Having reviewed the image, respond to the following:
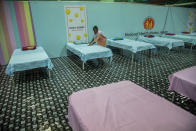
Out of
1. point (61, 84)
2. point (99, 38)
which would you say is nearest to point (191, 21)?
point (99, 38)

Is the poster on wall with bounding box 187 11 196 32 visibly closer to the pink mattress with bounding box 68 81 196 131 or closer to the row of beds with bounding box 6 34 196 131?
the row of beds with bounding box 6 34 196 131

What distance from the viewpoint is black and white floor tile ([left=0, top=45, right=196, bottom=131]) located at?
189cm

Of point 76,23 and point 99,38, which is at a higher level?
point 76,23

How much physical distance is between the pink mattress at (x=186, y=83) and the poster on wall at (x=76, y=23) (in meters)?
3.55

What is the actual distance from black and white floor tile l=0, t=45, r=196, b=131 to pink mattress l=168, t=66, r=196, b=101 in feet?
1.17

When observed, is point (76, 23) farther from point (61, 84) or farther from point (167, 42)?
point (167, 42)

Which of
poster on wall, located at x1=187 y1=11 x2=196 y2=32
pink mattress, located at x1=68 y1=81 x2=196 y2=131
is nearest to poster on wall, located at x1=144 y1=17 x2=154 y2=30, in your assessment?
poster on wall, located at x1=187 y1=11 x2=196 y2=32

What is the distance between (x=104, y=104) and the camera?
1.33 m

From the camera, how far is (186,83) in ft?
6.04

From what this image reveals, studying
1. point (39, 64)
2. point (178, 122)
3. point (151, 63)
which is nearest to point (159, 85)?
point (151, 63)

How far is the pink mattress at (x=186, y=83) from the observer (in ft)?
5.86

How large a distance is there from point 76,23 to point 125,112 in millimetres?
4106

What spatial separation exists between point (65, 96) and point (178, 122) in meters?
1.78

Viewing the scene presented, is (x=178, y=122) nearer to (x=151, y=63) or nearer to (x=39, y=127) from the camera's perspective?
(x=39, y=127)
